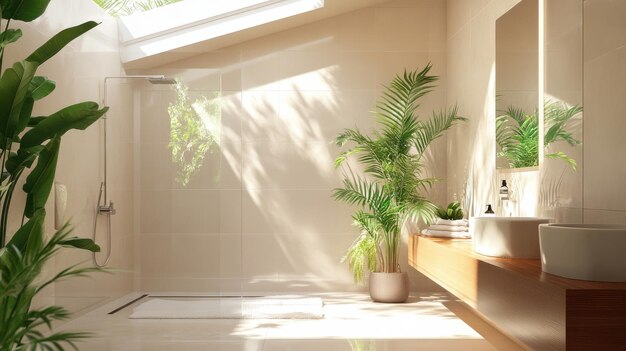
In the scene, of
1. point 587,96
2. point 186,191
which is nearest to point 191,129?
point 186,191

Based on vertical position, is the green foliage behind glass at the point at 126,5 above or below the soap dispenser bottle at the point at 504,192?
above

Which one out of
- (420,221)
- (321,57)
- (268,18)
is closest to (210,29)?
(268,18)

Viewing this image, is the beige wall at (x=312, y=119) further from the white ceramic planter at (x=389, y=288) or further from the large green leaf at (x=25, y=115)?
the large green leaf at (x=25, y=115)

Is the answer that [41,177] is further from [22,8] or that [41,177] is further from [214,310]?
[214,310]

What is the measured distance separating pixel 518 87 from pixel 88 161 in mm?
2880

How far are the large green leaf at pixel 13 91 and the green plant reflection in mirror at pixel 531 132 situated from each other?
2.48 meters

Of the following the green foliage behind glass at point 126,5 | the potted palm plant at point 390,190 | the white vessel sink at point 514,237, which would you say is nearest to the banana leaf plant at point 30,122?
the white vessel sink at point 514,237

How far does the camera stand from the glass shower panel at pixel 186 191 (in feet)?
15.0

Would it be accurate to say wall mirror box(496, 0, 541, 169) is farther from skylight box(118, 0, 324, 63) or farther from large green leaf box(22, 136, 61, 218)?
large green leaf box(22, 136, 61, 218)

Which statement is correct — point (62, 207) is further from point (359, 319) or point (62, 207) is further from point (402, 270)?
point (402, 270)

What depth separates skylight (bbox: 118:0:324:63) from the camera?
5258mm

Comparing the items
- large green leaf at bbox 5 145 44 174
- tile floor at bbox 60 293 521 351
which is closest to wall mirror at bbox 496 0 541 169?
tile floor at bbox 60 293 521 351

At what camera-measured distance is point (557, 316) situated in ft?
6.99

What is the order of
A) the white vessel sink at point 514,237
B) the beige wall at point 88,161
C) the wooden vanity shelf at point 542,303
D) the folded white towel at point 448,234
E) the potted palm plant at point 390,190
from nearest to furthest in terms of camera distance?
the wooden vanity shelf at point 542,303 < the white vessel sink at point 514,237 < the beige wall at point 88,161 < the folded white towel at point 448,234 < the potted palm plant at point 390,190
